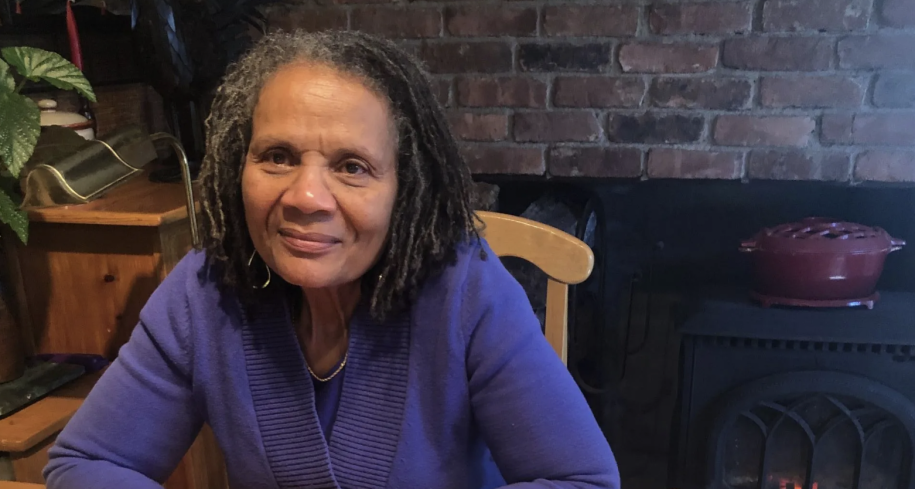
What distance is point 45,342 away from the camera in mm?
1335

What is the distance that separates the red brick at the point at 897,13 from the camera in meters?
1.35

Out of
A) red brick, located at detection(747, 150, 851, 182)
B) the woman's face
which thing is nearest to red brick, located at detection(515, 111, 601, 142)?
red brick, located at detection(747, 150, 851, 182)

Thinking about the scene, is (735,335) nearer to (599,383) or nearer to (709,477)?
(709,477)

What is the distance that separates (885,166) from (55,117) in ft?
5.45

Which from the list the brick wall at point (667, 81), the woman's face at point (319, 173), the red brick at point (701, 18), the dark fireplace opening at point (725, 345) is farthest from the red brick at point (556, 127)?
the woman's face at point (319, 173)

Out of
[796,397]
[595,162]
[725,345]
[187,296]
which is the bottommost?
[796,397]

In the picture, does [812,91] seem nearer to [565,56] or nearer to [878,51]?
[878,51]

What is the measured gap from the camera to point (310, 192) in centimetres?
72

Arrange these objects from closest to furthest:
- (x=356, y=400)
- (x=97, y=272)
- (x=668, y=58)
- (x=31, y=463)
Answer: (x=356, y=400)
(x=31, y=463)
(x=97, y=272)
(x=668, y=58)

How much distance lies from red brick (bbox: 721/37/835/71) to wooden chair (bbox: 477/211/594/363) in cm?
71

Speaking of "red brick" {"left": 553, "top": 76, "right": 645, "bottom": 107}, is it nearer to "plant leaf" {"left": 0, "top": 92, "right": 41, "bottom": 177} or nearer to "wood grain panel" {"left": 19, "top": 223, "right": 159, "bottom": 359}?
"wood grain panel" {"left": 19, "top": 223, "right": 159, "bottom": 359}

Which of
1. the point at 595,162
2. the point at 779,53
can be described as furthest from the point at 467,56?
the point at 779,53

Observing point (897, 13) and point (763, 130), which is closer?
point (897, 13)

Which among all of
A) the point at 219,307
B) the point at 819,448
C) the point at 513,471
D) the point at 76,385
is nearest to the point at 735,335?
the point at 819,448
